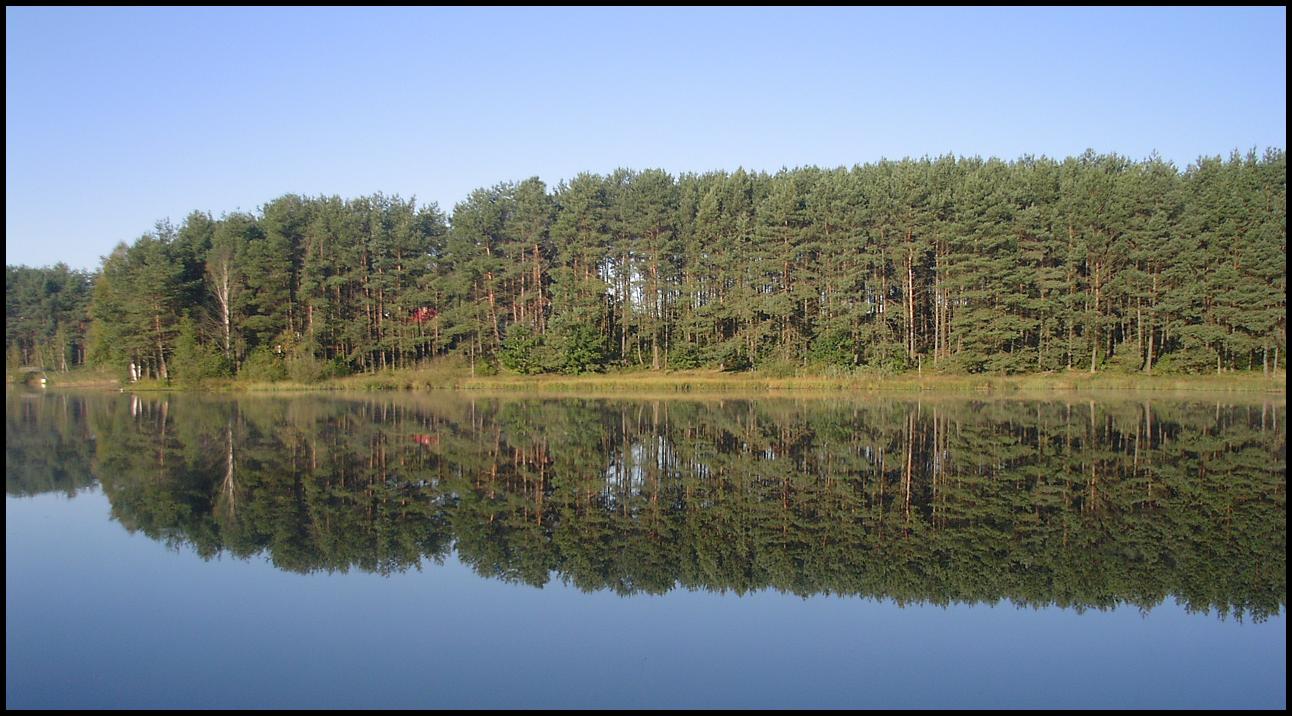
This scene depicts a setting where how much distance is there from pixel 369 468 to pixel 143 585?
7.31 meters

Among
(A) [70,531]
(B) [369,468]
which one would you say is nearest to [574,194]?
(B) [369,468]

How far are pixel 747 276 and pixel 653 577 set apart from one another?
38278mm

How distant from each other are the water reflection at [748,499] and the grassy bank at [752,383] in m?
14.8

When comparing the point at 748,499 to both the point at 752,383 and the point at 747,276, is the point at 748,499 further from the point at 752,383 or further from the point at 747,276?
the point at 747,276

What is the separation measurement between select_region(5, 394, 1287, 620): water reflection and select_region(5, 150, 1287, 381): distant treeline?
19.4m

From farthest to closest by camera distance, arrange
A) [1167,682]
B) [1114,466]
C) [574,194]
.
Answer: [574,194]
[1114,466]
[1167,682]

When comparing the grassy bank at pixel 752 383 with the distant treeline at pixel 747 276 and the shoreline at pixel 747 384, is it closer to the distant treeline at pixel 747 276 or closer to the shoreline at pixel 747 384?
the shoreline at pixel 747 384

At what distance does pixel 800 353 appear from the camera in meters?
46.2

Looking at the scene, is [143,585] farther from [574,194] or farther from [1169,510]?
[574,194]

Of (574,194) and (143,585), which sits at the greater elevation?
(574,194)

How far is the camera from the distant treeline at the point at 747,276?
41.4 metres

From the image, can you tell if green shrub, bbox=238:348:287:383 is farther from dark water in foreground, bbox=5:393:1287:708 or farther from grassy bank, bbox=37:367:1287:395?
dark water in foreground, bbox=5:393:1287:708

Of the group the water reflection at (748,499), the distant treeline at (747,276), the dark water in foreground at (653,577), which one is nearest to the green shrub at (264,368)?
the distant treeline at (747,276)

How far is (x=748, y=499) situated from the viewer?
1230cm
